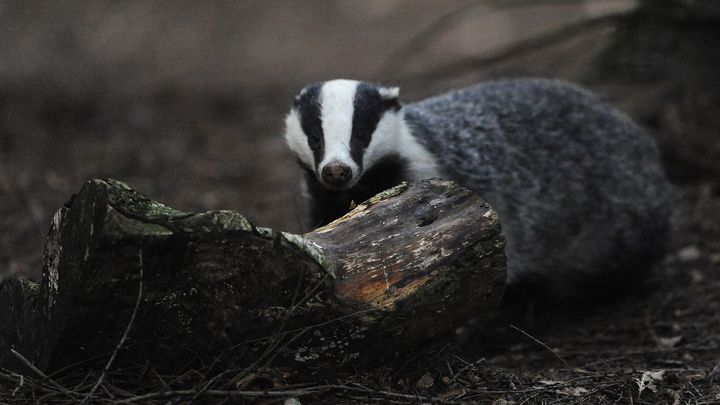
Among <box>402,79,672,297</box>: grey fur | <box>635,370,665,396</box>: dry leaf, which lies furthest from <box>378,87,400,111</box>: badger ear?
<box>635,370,665,396</box>: dry leaf

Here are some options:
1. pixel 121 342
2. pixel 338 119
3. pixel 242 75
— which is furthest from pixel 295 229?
pixel 242 75

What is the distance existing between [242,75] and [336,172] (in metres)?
7.59

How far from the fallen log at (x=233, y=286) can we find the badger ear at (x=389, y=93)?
126 cm

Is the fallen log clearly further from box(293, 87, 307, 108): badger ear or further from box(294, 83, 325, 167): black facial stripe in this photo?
box(293, 87, 307, 108): badger ear

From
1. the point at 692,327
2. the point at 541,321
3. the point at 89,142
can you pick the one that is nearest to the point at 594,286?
the point at 541,321

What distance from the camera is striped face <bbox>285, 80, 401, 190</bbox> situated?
3975 millimetres

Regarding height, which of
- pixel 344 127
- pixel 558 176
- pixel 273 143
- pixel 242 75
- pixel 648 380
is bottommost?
pixel 648 380

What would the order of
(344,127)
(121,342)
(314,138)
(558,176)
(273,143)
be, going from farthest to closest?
(273,143), (558,176), (314,138), (344,127), (121,342)

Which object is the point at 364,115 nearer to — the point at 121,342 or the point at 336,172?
the point at 336,172

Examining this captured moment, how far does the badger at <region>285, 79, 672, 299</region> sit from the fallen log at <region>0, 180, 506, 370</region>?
99 centimetres

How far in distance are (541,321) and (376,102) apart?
197cm

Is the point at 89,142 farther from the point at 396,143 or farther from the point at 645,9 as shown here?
the point at 645,9

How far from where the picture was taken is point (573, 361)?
428 cm

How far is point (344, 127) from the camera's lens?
409 centimetres
